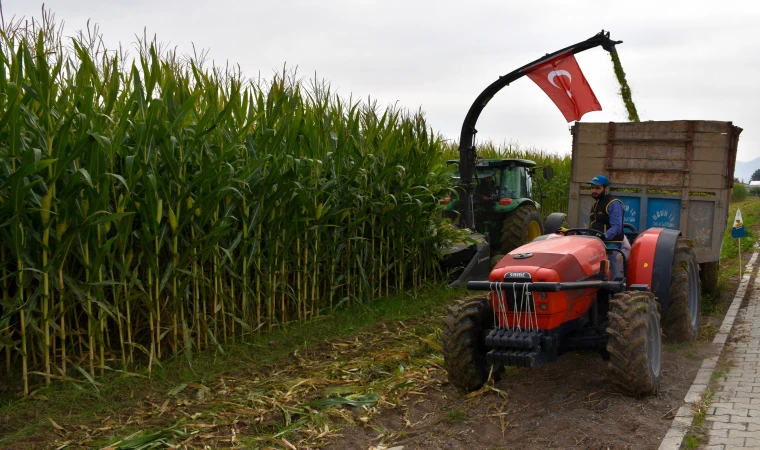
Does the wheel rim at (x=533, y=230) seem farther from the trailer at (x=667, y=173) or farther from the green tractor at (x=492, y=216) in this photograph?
the trailer at (x=667, y=173)

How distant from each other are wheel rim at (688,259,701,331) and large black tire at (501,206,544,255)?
3565 millimetres

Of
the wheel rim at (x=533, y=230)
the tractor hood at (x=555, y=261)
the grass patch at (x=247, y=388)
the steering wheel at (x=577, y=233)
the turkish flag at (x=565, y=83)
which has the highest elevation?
the turkish flag at (x=565, y=83)

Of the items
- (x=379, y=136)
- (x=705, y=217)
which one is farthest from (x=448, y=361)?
(x=705, y=217)

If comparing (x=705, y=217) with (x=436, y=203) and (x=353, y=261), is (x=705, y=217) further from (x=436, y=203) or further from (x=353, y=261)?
(x=353, y=261)

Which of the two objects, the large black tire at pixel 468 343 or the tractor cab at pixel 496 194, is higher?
the tractor cab at pixel 496 194

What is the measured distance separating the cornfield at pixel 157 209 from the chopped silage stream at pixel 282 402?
651mm

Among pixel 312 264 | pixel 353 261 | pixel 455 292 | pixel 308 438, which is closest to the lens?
pixel 308 438

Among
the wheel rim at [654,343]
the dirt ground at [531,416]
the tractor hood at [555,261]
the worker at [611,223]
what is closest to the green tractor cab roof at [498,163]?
the worker at [611,223]

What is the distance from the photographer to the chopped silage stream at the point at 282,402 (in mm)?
4438

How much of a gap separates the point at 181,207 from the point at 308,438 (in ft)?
8.25

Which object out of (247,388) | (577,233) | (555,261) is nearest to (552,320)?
(555,261)

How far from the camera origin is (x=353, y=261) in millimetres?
8477

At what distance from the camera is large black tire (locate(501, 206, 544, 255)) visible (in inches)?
428

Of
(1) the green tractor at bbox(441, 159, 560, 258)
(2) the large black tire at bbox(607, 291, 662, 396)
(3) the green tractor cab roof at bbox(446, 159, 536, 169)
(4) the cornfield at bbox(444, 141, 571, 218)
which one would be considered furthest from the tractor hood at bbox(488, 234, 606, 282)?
(4) the cornfield at bbox(444, 141, 571, 218)
